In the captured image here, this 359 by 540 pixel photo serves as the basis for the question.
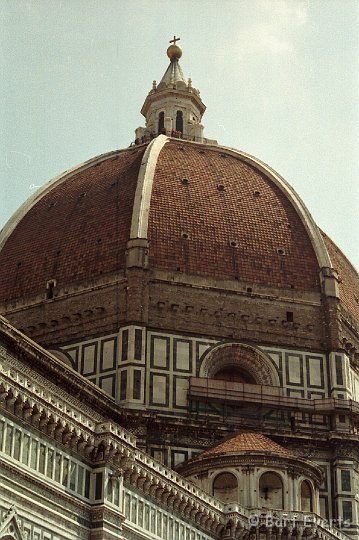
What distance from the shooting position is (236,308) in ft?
133

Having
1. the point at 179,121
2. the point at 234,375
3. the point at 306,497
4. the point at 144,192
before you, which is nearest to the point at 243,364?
the point at 234,375

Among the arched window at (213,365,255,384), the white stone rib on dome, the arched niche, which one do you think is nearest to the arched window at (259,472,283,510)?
the arched niche

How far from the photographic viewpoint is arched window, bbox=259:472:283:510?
33906 millimetres

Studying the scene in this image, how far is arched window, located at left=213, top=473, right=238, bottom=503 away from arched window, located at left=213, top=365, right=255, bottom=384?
623 centimetres

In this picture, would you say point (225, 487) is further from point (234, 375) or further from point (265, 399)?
point (234, 375)

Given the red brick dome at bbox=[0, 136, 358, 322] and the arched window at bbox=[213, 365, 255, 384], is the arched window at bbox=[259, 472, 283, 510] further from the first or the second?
the red brick dome at bbox=[0, 136, 358, 322]

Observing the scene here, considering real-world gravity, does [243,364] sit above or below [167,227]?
below

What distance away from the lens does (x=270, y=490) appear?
34.3m

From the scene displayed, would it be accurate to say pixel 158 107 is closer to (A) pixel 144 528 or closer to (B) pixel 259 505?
(B) pixel 259 505

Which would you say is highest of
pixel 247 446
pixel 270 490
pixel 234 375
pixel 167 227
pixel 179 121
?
pixel 179 121

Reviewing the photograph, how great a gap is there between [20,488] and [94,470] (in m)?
3.41

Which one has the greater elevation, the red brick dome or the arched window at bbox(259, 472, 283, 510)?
the red brick dome

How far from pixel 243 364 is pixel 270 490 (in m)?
6.67

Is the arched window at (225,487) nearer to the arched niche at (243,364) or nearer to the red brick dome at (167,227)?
the arched niche at (243,364)
